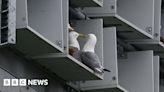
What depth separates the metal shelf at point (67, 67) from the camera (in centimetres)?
1952

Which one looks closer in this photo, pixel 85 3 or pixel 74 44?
pixel 74 44

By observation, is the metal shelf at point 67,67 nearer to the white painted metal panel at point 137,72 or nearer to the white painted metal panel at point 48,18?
the white painted metal panel at point 48,18

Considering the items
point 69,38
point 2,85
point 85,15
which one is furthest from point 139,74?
point 2,85

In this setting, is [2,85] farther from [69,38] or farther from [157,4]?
[157,4]

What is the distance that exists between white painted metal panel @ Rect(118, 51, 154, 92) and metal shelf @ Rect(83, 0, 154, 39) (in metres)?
0.42

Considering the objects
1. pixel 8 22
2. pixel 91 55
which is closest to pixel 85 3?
pixel 91 55

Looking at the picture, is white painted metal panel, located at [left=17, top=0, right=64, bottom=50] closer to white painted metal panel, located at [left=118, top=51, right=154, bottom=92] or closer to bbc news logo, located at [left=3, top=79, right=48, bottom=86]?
bbc news logo, located at [left=3, top=79, right=48, bottom=86]

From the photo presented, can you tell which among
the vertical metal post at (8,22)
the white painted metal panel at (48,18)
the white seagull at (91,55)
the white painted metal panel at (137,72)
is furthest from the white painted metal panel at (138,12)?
the vertical metal post at (8,22)

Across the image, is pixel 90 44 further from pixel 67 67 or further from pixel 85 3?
pixel 85 3

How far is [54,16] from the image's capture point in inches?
763

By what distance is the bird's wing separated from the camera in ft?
66.0

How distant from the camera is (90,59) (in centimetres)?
2014

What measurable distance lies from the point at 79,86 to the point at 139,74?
273 cm

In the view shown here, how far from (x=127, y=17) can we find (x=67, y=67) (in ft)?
13.4
